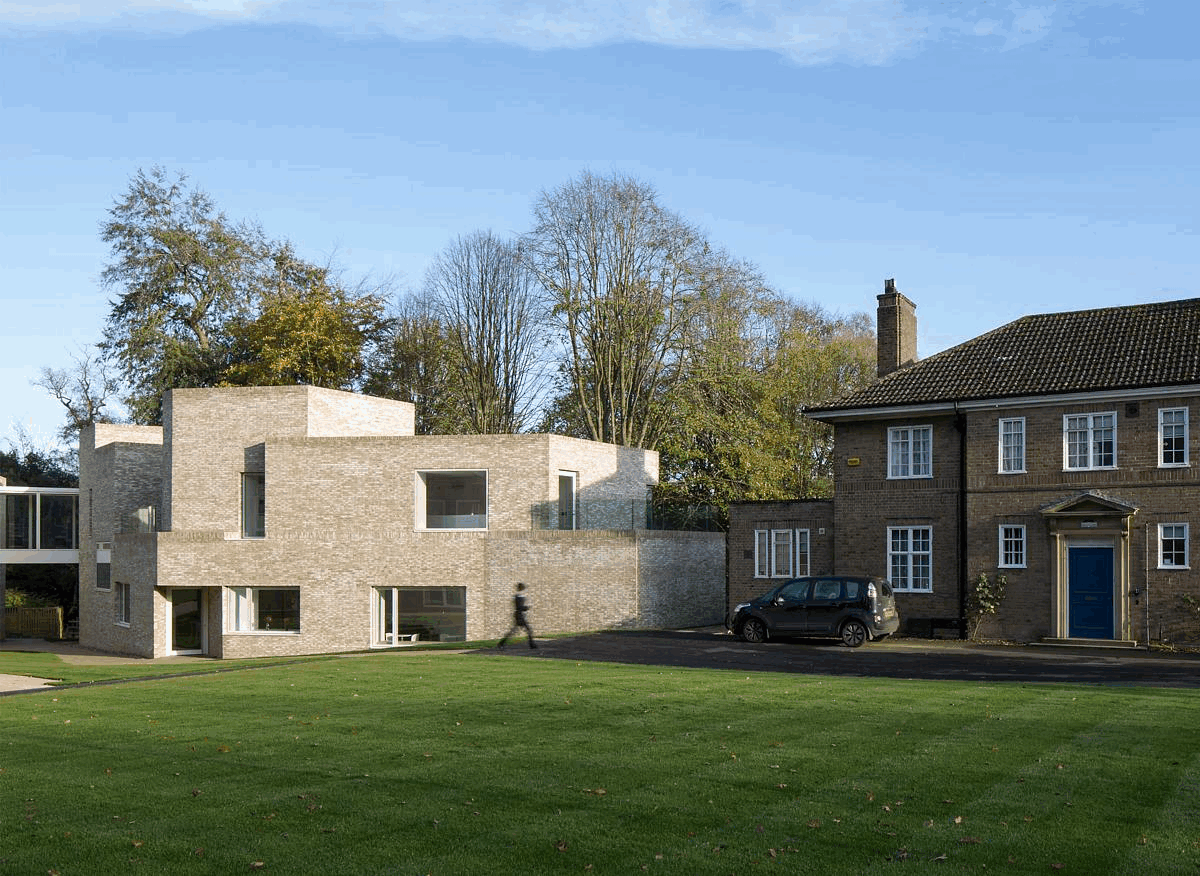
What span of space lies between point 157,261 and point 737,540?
3548 centimetres

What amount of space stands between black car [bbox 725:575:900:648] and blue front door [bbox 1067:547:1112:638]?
4634 millimetres

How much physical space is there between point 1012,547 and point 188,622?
27836 mm

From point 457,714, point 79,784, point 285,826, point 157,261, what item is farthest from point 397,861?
point 157,261

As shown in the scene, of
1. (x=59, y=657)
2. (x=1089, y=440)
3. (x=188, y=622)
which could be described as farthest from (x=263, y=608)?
(x=1089, y=440)

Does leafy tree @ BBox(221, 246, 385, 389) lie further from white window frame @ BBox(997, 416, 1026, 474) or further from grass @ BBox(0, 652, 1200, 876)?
grass @ BBox(0, 652, 1200, 876)

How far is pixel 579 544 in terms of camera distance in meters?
39.2

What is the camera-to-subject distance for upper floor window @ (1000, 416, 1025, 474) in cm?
3328

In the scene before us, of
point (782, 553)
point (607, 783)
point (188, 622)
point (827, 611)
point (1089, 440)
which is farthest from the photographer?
point (188, 622)

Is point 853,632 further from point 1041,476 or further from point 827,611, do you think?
point 1041,476

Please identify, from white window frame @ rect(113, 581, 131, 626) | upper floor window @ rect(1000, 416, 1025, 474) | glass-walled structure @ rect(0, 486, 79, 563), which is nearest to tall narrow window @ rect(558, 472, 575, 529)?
upper floor window @ rect(1000, 416, 1025, 474)

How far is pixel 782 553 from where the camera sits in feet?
124

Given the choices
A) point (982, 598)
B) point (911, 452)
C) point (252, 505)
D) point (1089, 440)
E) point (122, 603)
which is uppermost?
point (1089, 440)

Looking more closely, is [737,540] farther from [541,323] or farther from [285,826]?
[285,826]

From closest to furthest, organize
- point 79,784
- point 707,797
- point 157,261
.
A: 1. point 707,797
2. point 79,784
3. point 157,261
